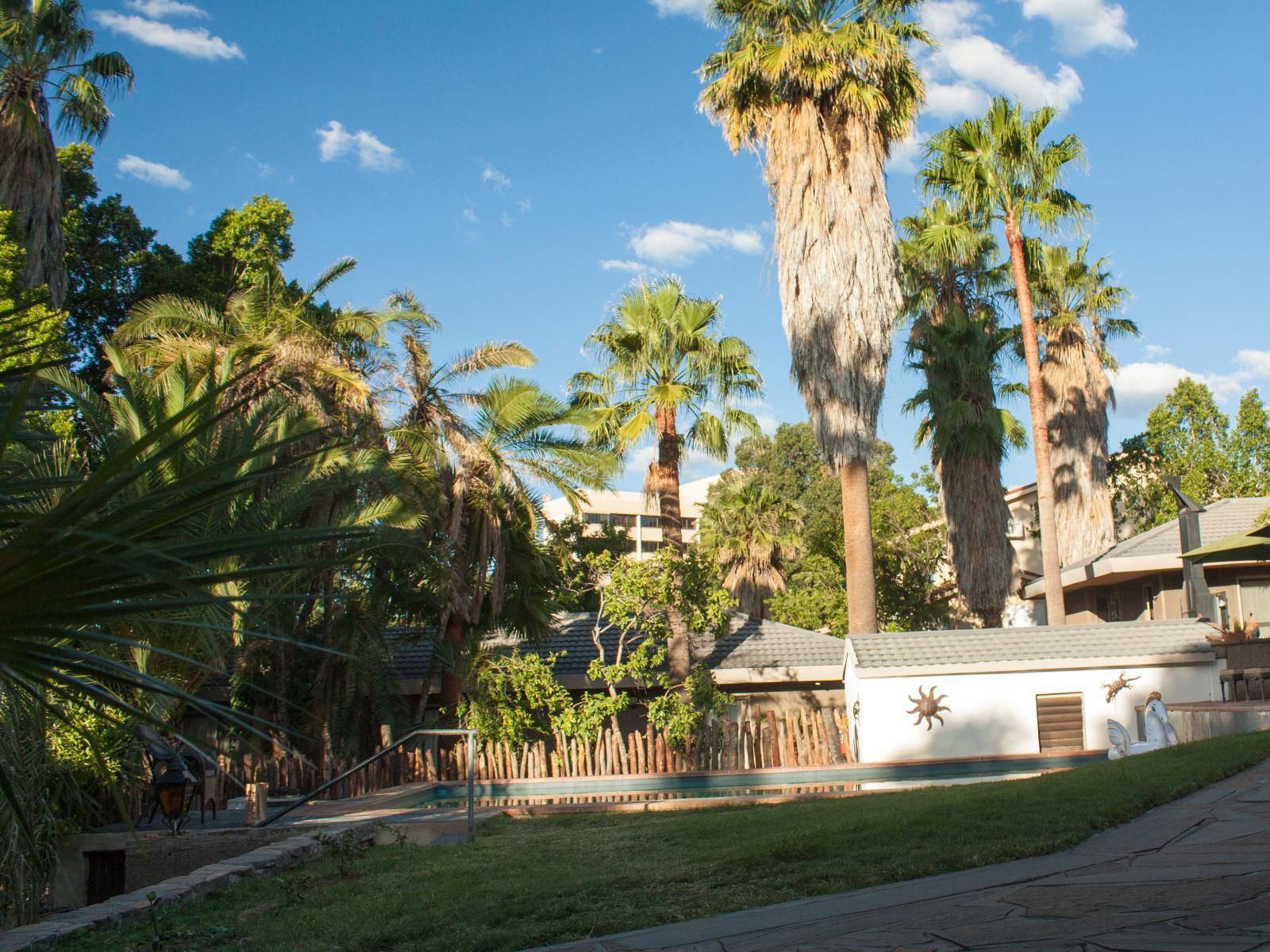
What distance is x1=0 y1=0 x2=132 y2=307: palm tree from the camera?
24.2 metres

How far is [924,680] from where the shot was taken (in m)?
20.5

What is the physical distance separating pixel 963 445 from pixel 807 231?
1000 centimetres

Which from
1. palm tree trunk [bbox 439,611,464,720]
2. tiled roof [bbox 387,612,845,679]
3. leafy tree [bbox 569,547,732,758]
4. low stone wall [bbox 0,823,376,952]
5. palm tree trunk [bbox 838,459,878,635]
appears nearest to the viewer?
low stone wall [bbox 0,823,376,952]

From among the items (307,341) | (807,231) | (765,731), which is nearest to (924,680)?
(765,731)

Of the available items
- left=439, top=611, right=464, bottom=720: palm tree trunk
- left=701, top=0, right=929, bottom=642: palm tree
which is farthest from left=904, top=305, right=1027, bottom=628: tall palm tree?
left=439, top=611, right=464, bottom=720: palm tree trunk

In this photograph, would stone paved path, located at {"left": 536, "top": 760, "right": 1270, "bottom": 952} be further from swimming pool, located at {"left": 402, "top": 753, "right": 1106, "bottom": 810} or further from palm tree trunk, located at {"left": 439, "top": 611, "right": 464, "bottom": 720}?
palm tree trunk, located at {"left": 439, "top": 611, "right": 464, "bottom": 720}

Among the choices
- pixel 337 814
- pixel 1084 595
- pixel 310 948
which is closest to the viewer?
pixel 310 948

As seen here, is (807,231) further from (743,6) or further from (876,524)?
(876,524)

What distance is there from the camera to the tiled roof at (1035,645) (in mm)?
20281

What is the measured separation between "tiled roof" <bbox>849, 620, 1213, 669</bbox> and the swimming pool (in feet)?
6.05

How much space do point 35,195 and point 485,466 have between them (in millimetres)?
12099

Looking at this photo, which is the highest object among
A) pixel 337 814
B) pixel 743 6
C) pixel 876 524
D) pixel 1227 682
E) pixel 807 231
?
pixel 743 6

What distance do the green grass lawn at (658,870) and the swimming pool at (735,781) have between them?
27.1 ft

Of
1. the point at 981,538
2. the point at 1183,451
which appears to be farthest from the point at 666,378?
the point at 1183,451
